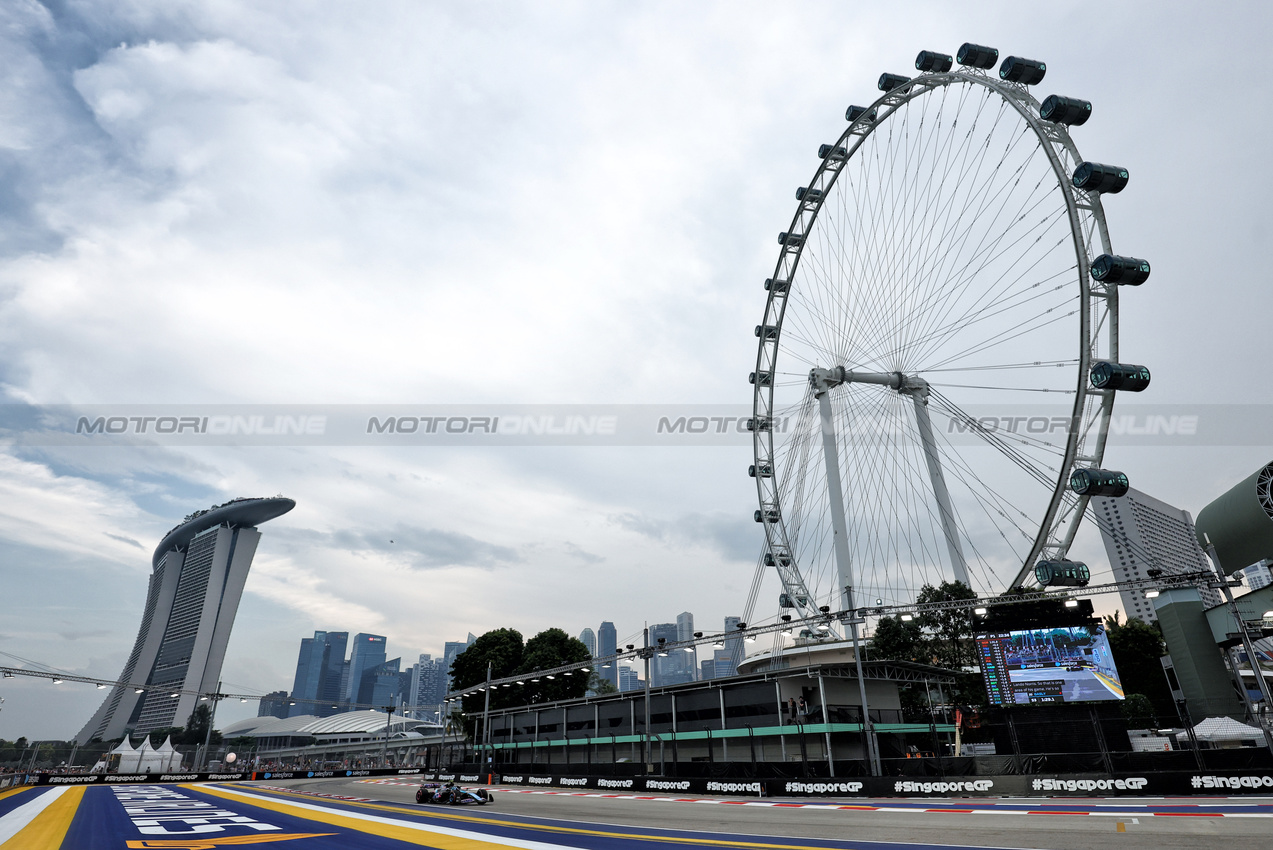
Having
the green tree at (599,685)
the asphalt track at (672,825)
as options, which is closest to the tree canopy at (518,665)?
the green tree at (599,685)

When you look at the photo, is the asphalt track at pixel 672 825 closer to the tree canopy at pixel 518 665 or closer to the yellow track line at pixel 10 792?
the yellow track line at pixel 10 792

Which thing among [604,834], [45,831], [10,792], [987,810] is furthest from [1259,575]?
[10,792]

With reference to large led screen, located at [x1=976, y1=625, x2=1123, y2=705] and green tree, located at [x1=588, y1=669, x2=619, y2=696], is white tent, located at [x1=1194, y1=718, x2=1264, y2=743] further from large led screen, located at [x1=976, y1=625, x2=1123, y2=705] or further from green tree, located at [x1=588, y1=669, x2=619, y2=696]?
green tree, located at [x1=588, y1=669, x2=619, y2=696]

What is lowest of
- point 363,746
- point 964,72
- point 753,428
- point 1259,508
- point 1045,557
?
point 363,746

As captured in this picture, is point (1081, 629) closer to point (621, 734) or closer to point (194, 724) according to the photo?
point (621, 734)

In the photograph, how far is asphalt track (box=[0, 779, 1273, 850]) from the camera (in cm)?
1313

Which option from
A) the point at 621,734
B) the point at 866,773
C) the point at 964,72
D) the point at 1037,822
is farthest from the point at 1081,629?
the point at 621,734

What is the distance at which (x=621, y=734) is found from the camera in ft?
185

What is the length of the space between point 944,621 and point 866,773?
36760 millimetres

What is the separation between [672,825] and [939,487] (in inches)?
1012

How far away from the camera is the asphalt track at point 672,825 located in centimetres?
1313

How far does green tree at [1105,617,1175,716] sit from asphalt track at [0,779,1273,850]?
6131 centimetres

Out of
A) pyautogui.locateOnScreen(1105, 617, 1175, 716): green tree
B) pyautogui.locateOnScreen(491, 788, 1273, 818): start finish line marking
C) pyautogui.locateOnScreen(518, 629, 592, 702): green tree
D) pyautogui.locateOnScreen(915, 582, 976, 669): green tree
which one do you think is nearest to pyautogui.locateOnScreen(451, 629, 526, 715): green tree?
pyautogui.locateOnScreen(518, 629, 592, 702): green tree

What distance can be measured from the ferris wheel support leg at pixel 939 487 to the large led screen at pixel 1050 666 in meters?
6.67
